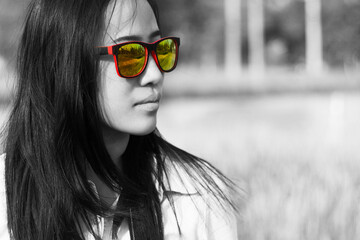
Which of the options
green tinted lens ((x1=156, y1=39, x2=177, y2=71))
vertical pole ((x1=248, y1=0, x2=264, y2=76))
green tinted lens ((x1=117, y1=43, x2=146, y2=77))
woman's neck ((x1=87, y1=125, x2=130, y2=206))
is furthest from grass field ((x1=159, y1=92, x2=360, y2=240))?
vertical pole ((x1=248, y1=0, x2=264, y2=76))

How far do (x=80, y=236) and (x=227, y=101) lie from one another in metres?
13.9

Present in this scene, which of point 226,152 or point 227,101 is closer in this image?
point 226,152

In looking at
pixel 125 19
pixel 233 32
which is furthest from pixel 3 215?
pixel 233 32

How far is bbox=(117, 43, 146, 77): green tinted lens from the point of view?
1594 mm

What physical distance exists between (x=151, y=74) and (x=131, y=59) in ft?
0.24

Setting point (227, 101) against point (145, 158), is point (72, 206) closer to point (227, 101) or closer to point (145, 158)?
point (145, 158)

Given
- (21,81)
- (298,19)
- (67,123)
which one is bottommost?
(67,123)

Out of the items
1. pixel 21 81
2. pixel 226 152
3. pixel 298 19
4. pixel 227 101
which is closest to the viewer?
pixel 21 81

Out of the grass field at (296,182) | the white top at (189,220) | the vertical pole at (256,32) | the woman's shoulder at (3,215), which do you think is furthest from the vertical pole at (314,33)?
the woman's shoulder at (3,215)

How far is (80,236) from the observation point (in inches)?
65.0

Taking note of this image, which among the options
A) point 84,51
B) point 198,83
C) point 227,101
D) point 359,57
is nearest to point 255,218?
point 84,51

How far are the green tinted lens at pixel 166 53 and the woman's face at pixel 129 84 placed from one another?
0.12ft

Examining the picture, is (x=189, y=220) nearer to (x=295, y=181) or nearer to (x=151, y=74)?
(x=151, y=74)

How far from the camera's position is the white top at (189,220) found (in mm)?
1706
